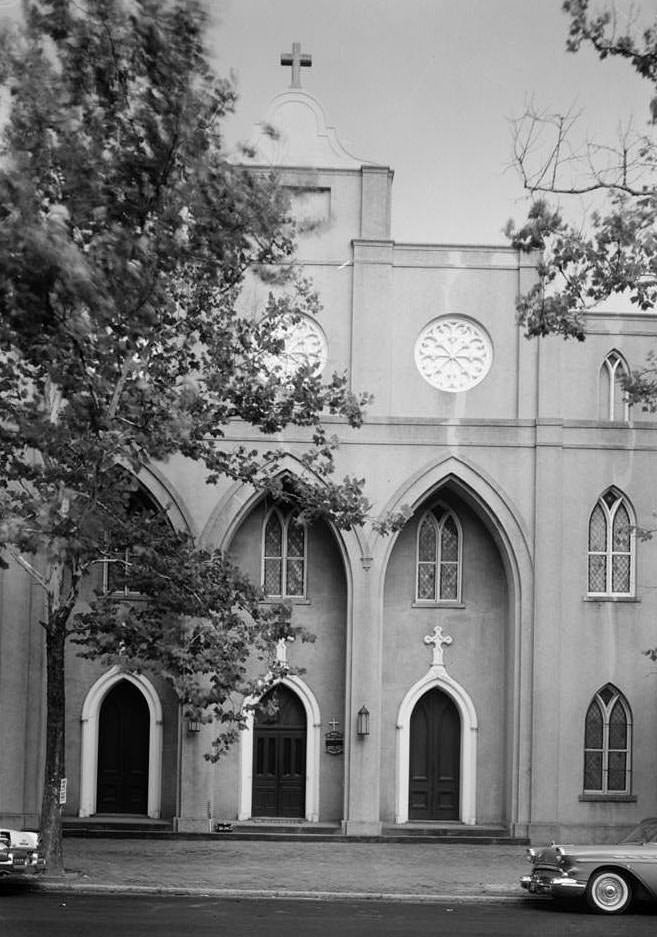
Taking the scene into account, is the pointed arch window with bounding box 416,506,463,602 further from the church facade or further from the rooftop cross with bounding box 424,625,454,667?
the rooftop cross with bounding box 424,625,454,667

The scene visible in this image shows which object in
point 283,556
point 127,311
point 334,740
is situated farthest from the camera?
point 283,556

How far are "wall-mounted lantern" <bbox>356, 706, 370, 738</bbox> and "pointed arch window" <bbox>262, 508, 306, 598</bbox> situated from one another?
2609 millimetres

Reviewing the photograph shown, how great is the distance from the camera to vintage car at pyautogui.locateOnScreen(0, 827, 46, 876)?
1845cm

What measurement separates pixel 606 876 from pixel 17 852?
7.76 m

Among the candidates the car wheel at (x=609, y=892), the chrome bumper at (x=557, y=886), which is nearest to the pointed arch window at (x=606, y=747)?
the chrome bumper at (x=557, y=886)

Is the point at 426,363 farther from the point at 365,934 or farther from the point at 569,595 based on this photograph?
the point at 365,934

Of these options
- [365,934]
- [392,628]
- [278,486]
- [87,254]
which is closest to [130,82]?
[87,254]

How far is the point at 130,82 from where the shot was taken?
1650 centimetres

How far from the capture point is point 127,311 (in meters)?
17.0

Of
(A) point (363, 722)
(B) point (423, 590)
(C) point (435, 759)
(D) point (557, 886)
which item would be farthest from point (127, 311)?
(C) point (435, 759)

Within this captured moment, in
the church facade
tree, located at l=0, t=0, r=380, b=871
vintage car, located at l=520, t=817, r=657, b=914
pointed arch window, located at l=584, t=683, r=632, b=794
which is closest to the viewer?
tree, located at l=0, t=0, r=380, b=871

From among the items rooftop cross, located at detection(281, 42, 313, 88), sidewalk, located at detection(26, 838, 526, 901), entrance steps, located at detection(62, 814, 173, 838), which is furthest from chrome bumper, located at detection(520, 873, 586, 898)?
rooftop cross, located at detection(281, 42, 313, 88)

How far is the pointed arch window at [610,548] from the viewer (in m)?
25.9

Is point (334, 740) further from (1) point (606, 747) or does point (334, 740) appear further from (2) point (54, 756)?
(2) point (54, 756)
